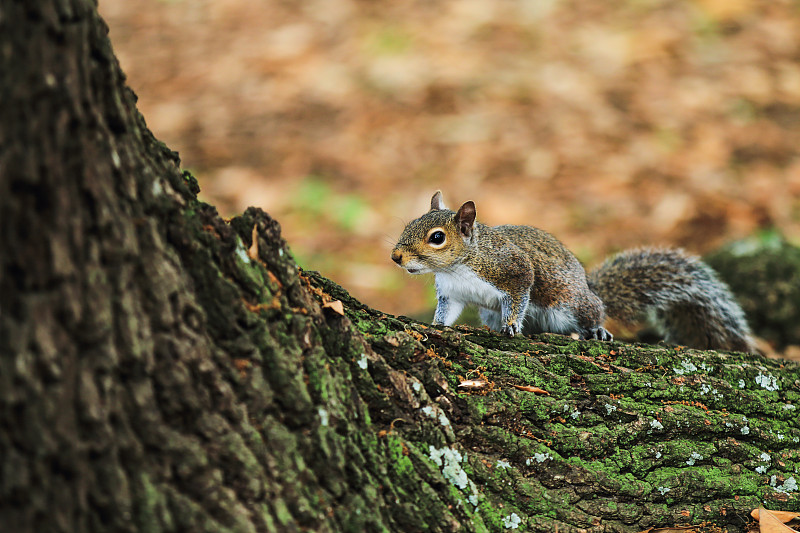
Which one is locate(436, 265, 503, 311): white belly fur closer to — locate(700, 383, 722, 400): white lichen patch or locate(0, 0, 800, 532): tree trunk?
locate(0, 0, 800, 532): tree trunk

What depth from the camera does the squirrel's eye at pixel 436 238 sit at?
2766mm

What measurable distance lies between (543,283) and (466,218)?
16.9 inches

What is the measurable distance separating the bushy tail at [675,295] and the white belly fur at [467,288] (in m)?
0.62

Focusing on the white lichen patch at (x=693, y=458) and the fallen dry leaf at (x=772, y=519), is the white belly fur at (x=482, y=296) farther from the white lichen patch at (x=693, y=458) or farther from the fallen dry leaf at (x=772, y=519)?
the fallen dry leaf at (x=772, y=519)

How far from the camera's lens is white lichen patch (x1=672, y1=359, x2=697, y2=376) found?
2129 millimetres

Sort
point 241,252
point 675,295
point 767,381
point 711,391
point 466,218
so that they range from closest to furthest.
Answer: point 241,252 → point 711,391 → point 767,381 → point 466,218 → point 675,295

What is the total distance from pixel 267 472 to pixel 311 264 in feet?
12.7

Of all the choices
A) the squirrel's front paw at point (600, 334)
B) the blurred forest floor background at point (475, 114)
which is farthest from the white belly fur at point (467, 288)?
the blurred forest floor background at point (475, 114)

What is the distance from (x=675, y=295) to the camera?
10.7ft

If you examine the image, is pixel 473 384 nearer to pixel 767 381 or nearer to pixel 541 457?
pixel 541 457

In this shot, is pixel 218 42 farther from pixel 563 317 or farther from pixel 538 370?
pixel 538 370

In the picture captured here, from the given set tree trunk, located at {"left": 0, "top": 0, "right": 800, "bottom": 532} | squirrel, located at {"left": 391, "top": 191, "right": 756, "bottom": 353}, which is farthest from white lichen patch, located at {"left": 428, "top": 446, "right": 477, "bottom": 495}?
squirrel, located at {"left": 391, "top": 191, "right": 756, "bottom": 353}

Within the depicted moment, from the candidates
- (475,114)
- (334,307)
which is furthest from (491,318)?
(475,114)

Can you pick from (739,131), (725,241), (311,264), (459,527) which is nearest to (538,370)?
(459,527)
